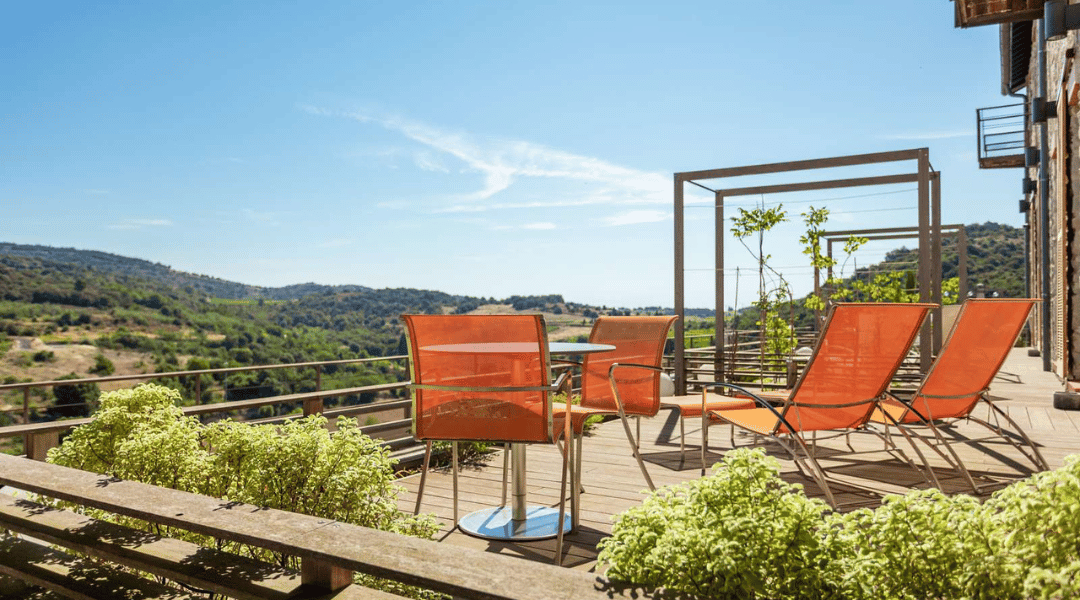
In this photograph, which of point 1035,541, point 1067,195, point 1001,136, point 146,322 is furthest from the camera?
point 146,322

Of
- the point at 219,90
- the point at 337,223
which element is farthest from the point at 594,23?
the point at 337,223

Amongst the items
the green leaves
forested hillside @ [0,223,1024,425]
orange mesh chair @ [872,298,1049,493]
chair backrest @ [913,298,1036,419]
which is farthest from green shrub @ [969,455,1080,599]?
forested hillside @ [0,223,1024,425]

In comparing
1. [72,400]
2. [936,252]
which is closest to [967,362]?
[936,252]

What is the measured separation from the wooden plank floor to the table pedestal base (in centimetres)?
4

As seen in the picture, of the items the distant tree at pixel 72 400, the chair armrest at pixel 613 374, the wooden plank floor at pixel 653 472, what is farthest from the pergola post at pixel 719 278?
the distant tree at pixel 72 400

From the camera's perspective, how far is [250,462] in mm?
1784

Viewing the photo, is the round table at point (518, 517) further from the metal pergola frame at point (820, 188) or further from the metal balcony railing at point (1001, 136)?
the metal balcony railing at point (1001, 136)

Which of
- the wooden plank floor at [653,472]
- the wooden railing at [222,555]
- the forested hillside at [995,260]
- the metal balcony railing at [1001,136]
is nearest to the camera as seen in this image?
the wooden railing at [222,555]

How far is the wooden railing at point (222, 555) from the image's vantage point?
1.05 metres

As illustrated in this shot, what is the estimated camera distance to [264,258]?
5112 centimetres

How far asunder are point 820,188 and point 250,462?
636 centimetres

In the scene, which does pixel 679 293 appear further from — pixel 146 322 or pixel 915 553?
pixel 146 322

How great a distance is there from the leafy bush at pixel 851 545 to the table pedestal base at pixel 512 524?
162 centimetres

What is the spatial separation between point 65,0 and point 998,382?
33.5m
